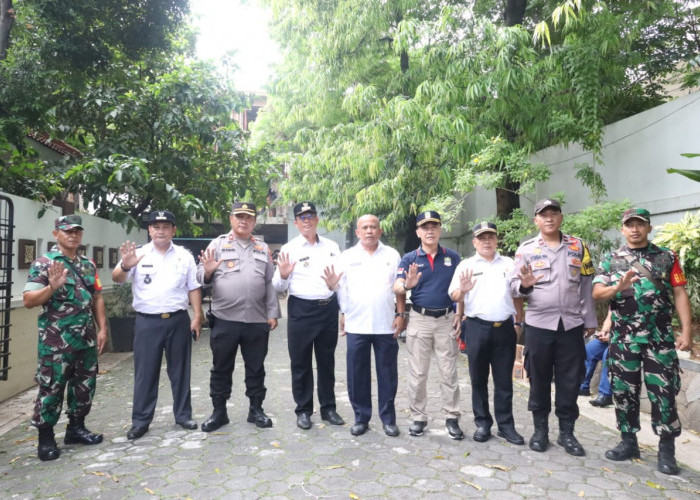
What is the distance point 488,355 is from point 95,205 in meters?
6.85

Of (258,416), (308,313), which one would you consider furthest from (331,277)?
(258,416)

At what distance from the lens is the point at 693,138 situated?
655cm

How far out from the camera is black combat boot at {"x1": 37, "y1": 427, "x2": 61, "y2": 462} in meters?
3.97

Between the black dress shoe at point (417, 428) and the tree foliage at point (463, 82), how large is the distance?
3944 millimetres

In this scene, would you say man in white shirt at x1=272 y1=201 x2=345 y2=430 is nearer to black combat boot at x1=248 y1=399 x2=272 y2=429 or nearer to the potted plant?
black combat boot at x1=248 y1=399 x2=272 y2=429

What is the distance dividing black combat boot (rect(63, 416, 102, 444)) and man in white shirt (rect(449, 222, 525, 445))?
10.8 ft

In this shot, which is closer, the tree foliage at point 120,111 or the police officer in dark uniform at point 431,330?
the police officer in dark uniform at point 431,330

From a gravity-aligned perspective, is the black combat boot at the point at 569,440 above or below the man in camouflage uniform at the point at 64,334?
below

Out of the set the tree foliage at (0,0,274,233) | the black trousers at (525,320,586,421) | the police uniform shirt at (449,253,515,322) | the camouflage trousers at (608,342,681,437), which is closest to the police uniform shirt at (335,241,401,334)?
the police uniform shirt at (449,253,515,322)

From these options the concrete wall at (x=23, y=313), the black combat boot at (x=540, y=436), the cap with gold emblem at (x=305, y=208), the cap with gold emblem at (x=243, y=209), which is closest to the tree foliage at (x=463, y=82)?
the cap with gold emblem at (x=305, y=208)

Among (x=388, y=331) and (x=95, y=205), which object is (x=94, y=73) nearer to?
(x=95, y=205)

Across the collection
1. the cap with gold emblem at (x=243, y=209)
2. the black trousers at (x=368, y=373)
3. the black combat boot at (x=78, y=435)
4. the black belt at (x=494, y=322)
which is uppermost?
the cap with gold emblem at (x=243, y=209)

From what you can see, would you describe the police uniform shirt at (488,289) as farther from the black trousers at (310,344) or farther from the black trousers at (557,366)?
the black trousers at (310,344)

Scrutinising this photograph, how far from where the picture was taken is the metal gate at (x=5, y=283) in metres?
5.40
